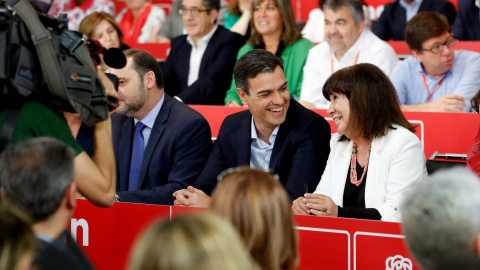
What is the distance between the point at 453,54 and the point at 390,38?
1954mm

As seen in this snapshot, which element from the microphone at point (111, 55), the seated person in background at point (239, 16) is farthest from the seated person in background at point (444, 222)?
the seated person in background at point (239, 16)

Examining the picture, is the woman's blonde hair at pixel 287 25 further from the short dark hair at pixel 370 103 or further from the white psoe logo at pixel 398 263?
the white psoe logo at pixel 398 263

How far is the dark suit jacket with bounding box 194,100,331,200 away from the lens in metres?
3.97

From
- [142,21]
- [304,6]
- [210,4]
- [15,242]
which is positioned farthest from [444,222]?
[304,6]

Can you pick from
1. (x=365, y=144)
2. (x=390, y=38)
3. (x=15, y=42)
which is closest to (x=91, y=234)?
(x=15, y=42)

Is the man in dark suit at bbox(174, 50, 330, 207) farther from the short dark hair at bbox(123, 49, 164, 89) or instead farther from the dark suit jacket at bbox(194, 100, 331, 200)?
the short dark hair at bbox(123, 49, 164, 89)

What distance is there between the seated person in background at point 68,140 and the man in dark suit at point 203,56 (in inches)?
134

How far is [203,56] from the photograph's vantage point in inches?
247

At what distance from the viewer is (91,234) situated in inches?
136

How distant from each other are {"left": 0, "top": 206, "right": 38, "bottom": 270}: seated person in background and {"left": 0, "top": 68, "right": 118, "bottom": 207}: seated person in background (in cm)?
80

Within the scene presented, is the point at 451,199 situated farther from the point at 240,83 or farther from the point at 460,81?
the point at 460,81

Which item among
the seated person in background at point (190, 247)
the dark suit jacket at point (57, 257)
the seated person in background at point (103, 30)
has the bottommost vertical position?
the dark suit jacket at point (57, 257)

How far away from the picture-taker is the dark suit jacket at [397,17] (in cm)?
679

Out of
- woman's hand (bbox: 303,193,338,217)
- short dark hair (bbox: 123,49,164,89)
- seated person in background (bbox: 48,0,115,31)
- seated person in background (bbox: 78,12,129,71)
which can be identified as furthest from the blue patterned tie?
seated person in background (bbox: 48,0,115,31)
